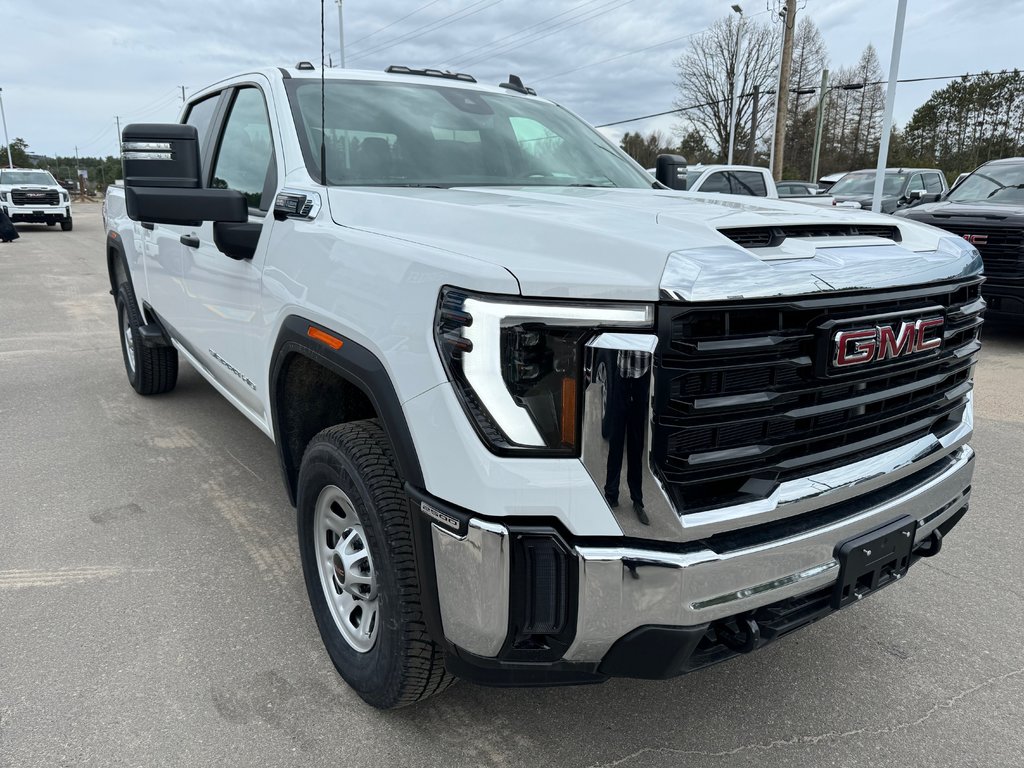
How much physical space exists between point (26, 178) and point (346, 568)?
84.4 ft

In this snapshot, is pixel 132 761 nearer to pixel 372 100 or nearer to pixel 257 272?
pixel 257 272

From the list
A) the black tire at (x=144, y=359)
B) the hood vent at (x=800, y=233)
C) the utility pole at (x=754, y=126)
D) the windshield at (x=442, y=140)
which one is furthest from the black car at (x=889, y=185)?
the utility pole at (x=754, y=126)

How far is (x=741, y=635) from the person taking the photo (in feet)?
5.91

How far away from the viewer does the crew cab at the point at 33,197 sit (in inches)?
872

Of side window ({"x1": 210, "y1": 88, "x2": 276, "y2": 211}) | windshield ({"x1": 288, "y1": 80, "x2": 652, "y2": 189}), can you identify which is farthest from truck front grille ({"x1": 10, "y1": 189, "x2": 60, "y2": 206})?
windshield ({"x1": 288, "y1": 80, "x2": 652, "y2": 189})

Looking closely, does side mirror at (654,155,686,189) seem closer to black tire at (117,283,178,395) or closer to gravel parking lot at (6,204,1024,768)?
gravel parking lot at (6,204,1024,768)

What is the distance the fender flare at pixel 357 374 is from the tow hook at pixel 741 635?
0.79 meters

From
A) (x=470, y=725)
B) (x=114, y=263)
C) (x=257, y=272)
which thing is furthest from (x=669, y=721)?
(x=114, y=263)

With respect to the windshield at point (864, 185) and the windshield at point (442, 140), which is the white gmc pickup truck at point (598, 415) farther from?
the windshield at point (864, 185)

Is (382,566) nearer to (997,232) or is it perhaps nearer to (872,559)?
(872,559)

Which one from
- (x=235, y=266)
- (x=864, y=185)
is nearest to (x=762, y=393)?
(x=235, y=266)

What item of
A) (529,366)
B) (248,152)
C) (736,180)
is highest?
(736,180)

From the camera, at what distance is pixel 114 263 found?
5812 mm

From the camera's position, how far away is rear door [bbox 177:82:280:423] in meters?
2.91
